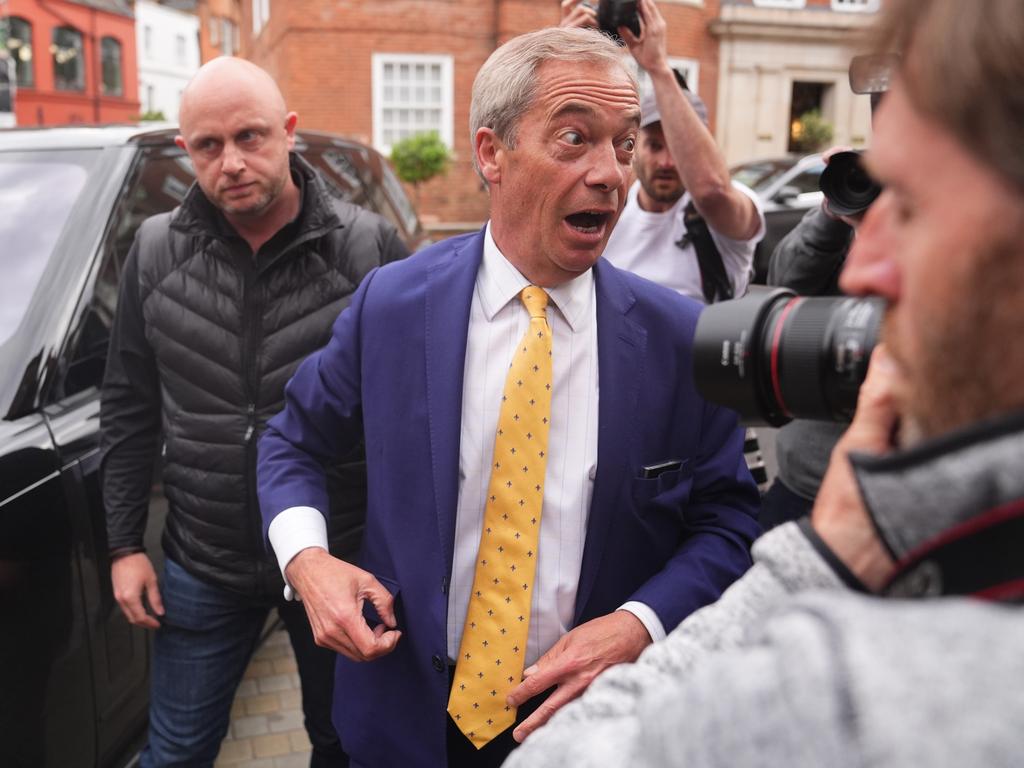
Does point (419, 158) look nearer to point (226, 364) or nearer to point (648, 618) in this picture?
point (226, 364)

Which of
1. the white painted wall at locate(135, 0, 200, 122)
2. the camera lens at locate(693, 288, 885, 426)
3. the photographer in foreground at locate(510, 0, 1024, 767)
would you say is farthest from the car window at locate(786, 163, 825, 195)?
the white painted wall at locate(135, 0, 200, 122)

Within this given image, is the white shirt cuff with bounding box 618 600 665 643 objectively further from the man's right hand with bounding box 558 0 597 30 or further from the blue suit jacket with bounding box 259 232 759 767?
the man's right hand with bounding box 558 0 597 30

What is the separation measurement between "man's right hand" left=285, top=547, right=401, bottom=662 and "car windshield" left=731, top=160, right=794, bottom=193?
971cm

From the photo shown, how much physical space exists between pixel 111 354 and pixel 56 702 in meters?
0.87

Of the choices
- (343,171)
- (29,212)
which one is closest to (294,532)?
(29,212)

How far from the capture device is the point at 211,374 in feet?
7.77

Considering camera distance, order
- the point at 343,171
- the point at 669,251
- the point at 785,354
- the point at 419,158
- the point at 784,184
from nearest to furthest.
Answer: the point at 785,354 < the point at 669,251 < the point at 343,171 < the point at 784,184 < the point at 419,158

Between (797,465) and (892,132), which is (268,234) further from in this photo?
(892,132)

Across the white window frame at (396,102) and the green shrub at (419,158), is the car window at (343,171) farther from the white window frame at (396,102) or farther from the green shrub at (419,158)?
the white window frame at (396,102)

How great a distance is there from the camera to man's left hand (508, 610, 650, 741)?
58.0 inches

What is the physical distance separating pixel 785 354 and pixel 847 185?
0.98 meters

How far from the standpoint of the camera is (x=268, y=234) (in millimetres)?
2512

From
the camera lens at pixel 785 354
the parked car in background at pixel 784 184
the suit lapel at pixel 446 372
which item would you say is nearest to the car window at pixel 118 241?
the suit lapel at pixel 446 372

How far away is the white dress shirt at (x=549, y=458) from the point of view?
1.70 m
